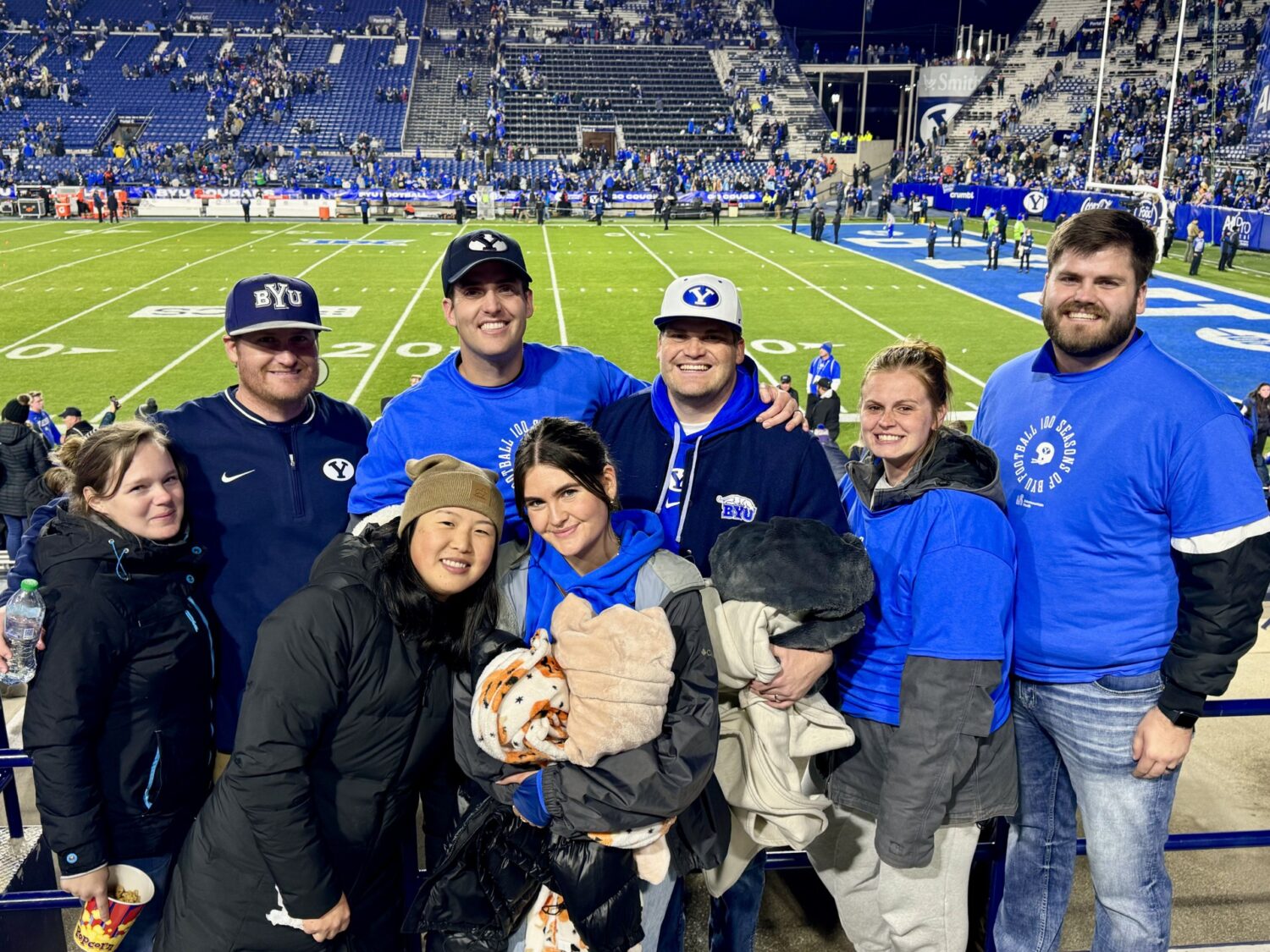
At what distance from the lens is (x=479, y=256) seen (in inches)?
124

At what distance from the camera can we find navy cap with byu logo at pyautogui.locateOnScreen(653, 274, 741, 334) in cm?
275

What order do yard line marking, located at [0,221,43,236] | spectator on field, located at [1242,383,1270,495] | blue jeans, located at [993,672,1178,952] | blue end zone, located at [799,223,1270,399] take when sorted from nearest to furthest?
blue jeans, located at [993,672,1178,952]
spectator on field, located at [1242,383,1270,495]
blue end zone, located at [799,223,1270,399]
yard line marking, located at [0,221,43,236]

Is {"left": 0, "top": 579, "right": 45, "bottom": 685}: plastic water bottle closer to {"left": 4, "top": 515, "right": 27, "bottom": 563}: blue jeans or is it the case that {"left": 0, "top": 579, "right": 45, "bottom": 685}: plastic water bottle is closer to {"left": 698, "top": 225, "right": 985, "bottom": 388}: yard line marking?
{"left": 4, "top": 515, "right": 27, "bottom": 563}: blue jeans

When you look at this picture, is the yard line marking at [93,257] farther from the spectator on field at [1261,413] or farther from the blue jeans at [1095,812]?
the blue jeans at [1095,812]

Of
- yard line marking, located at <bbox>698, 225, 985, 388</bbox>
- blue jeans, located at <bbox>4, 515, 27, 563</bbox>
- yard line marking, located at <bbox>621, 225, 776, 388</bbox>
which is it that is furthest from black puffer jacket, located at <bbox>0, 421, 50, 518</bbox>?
yard line marking, located at <bbox>698, 225, 985, 388</bbox>

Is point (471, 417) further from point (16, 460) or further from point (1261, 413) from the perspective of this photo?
point (1261, 413)

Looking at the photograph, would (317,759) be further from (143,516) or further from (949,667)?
(949,667)

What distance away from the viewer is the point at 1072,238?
276 centimetres

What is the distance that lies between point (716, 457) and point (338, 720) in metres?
1.25

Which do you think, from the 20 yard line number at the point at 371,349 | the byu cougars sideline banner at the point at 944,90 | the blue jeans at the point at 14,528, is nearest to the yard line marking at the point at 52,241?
the 20 yard line number at the point at 371,349

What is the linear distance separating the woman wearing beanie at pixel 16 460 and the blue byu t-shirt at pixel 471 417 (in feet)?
26.5

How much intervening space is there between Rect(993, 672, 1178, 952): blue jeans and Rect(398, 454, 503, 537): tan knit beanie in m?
1.63

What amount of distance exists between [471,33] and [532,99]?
32.2 ft

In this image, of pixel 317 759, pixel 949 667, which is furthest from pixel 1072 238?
pixel 317 759
